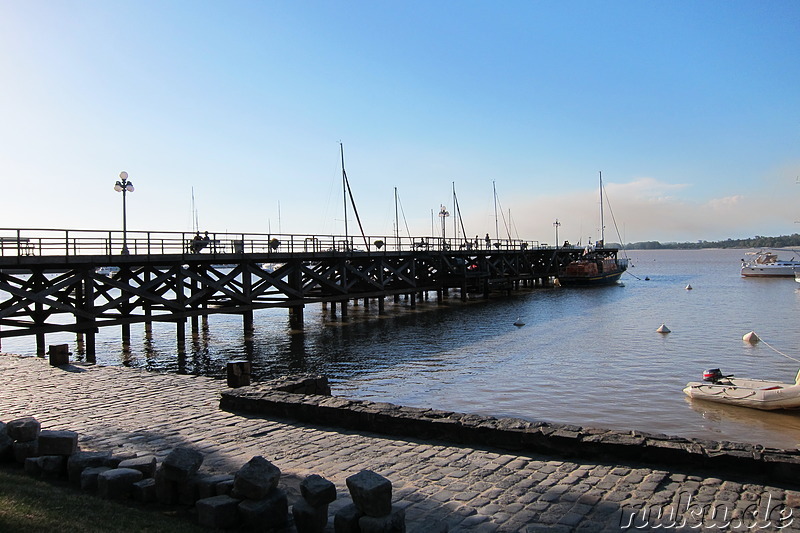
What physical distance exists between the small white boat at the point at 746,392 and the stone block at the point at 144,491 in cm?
1459

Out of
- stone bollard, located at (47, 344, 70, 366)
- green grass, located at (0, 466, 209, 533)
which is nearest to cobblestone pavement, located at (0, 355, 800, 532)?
green grass, located at (0, 466, 209, 533)

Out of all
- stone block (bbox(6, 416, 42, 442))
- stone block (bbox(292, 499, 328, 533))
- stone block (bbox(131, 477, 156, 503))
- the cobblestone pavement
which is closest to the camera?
stone block (bbox(292, 499, 328, 533))

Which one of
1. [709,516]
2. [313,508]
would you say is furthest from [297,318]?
[709,516]

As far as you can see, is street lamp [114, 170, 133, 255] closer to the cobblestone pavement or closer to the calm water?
the calm water

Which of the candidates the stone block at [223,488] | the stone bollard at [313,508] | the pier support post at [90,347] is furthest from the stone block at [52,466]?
the pier support post at [90,347]

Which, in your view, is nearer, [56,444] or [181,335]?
[56,444]

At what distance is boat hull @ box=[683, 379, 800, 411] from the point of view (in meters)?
15.1

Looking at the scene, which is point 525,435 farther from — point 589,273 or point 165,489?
point 589,273

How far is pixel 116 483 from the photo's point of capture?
6.78 m

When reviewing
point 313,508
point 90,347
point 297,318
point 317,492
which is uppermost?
point 317,492

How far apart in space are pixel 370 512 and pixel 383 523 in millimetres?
164

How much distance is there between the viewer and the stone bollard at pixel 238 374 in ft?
44.5

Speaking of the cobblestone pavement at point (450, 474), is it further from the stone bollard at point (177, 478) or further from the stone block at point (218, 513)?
the stone bollard at point (177, 478)

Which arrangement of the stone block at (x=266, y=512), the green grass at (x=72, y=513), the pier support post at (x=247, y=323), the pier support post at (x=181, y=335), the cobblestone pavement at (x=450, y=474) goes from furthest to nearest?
the pier support post at (x=247, y=323) → the pier support post at (x=181, y=335) → the cobblestone pavement at (x=450, y=474) → the stone block at (x=266, y=512) → the green grass at (x=72, y=513)
